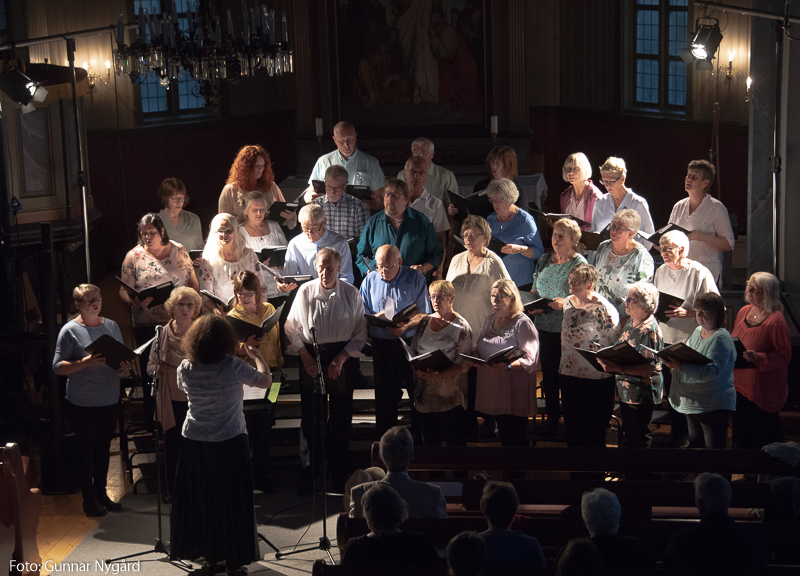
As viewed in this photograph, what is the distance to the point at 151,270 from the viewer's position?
646cm


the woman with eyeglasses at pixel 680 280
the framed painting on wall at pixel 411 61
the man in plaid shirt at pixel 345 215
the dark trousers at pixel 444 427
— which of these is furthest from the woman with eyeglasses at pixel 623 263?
the framed painting on wall at pixel 411 61

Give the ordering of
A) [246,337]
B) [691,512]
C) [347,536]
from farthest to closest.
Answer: [246,337] < [691,512] < [347,536]

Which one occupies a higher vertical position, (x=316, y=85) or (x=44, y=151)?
(x=316, y=85)

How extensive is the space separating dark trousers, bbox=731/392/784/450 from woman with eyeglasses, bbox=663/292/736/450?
1.48 ft

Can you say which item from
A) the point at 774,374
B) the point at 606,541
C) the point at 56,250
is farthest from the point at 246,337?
the point at 56,250

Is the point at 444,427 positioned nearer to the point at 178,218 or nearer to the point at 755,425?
the point at 755,425

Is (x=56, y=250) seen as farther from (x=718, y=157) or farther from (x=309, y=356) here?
(x=718, y=157)

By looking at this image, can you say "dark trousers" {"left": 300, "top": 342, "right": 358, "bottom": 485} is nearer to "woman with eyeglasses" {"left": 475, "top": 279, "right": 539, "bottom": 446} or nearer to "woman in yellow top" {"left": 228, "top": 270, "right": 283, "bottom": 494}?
"woman in yellow top" {"left": 228, "top": 270, "right": 283, "bottom": 494}

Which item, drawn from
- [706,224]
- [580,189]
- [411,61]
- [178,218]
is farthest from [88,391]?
[411,61]

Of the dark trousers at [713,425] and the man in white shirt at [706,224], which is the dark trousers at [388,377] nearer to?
the dark trousers at [713,425]

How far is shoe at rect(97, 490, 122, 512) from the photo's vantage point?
596 centimetres

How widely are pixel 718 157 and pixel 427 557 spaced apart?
981cm

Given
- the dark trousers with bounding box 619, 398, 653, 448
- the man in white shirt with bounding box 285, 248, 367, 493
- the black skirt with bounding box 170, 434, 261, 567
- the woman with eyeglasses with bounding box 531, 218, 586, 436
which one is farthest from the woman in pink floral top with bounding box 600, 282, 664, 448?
the black skirt with bounding box 170, 434, 261, 567

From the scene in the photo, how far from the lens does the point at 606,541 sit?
353 centimetres
